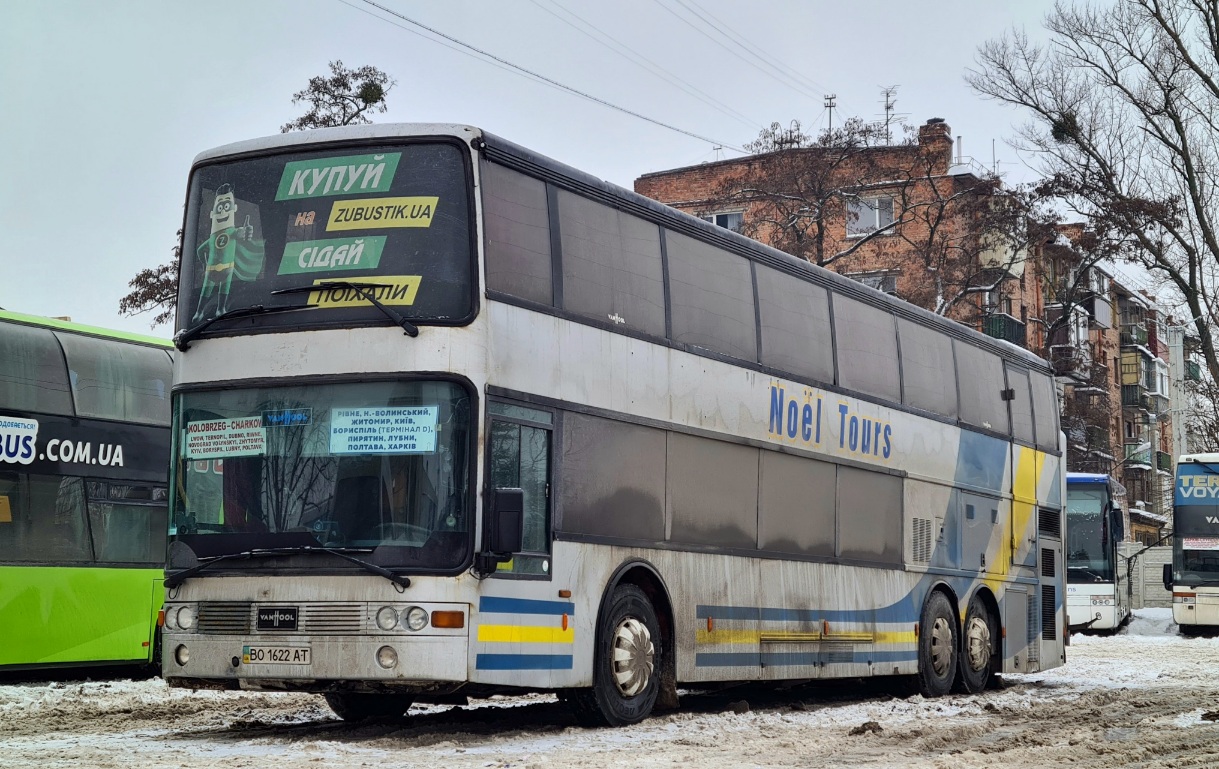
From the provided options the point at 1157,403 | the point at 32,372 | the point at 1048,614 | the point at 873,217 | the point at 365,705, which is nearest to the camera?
the point at 365,705

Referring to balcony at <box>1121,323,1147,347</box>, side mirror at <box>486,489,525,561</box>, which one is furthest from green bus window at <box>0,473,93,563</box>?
balcony at <box>1121,323,1147,347</box>

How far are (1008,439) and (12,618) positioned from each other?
12143mm

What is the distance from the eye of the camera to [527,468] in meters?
10.8

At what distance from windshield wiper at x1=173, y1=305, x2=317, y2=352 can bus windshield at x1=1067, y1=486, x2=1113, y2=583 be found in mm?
30521

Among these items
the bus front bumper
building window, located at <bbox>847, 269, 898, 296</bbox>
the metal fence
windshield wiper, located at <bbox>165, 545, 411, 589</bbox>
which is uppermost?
building window, located at <bbox>847, 269, 898, 296</bbox>

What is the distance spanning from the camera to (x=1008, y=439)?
19.8 metres

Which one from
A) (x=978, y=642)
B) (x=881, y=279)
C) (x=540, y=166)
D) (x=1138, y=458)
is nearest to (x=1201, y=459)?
(x=881, y=279)

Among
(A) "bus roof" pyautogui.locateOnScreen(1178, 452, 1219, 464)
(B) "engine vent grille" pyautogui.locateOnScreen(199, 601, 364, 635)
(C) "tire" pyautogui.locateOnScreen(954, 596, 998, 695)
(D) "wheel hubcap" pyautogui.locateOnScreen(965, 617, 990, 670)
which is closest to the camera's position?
(B) "engine vent grille" pyautogui.locateOnScreen(199, 601, 364, 635)

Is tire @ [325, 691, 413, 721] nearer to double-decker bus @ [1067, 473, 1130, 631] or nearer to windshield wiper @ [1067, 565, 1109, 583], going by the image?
double-decker bus @ [1067, 473, 1130, 631]

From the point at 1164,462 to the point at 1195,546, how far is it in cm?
4490

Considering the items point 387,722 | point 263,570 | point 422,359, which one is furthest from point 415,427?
point 387,722

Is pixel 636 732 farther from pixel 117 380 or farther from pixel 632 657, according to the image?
pixel 117 380

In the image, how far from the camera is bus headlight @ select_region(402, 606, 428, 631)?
9.91m

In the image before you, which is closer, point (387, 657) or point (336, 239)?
point (387, 657)
